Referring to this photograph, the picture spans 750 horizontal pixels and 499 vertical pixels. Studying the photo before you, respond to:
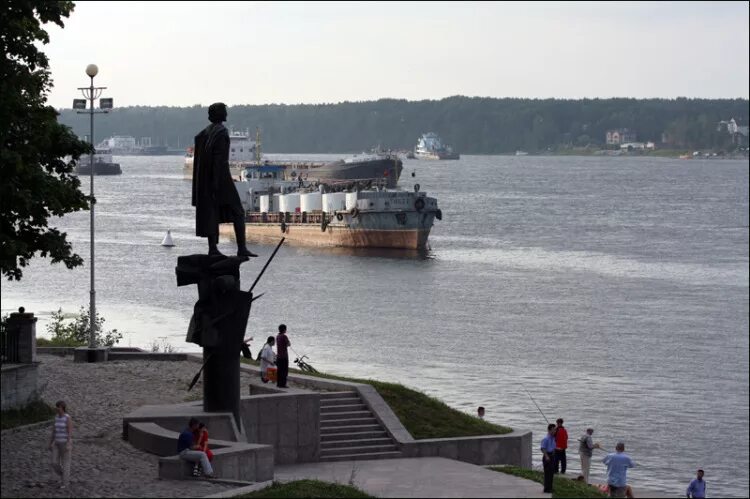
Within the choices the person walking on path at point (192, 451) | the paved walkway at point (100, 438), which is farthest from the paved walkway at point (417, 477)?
the paved walkway at point (100, 438)

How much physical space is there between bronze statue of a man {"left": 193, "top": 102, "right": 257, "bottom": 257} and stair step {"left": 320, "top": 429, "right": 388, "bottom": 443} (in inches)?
170

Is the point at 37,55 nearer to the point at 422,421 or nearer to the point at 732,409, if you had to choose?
the point at 422,421

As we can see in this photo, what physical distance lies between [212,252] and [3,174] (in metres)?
4.09

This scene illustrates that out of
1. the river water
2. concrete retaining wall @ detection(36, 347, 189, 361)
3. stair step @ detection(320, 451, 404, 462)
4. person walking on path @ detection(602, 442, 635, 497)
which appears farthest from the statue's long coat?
the river water

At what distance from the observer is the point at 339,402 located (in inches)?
1123

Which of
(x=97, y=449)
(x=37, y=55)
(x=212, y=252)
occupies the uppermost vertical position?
(x=37, y=55)

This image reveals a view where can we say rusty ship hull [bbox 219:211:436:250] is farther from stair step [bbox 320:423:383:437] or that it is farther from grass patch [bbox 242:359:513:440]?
stair step [bbox 320:423:383:437]

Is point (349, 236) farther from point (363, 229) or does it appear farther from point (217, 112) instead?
point (217, 112)

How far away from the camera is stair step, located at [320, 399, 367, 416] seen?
28.1 meters

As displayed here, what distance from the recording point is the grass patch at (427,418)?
28.0 metres

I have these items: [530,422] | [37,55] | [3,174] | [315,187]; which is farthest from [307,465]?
[315,187]

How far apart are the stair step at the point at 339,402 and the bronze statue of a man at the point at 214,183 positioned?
442 centimetres

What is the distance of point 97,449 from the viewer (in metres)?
23.5

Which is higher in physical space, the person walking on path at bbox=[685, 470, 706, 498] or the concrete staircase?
the concrete staircase
